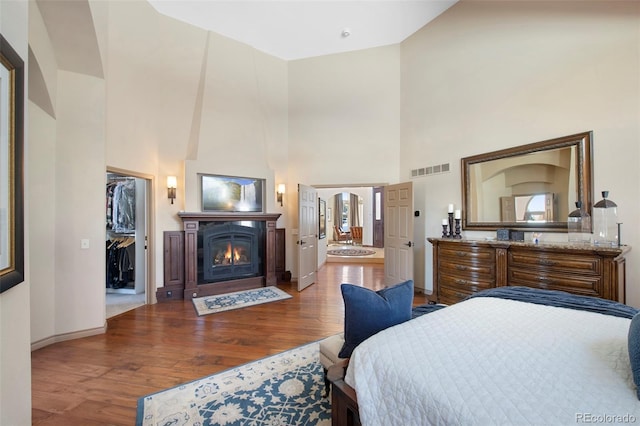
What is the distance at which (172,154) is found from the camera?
4590mm

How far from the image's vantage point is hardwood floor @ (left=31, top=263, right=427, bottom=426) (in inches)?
80.3

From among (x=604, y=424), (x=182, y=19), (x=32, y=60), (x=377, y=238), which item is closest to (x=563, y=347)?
(x=604, y=424)

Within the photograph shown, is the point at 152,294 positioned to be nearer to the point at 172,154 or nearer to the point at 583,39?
the point at 172,154

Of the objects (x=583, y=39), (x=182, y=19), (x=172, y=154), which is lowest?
(x=172, y=154)

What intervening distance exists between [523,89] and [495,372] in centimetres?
393

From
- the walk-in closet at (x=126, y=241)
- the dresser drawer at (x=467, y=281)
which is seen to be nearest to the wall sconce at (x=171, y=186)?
the walk-in closet at (x=126, y=241)

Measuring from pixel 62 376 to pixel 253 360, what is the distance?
1.67m

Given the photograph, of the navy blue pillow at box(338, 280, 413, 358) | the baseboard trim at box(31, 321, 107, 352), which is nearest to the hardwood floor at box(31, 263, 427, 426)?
the baseboard trim at box(31, 321, 107, 352)

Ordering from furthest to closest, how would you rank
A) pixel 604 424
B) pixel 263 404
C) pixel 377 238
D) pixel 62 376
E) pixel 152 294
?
pixel 377 238 < pixel 152 294 < pixel 62 376 < pixel 263 404 < pixel 604 424

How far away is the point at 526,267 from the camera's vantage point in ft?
9.79

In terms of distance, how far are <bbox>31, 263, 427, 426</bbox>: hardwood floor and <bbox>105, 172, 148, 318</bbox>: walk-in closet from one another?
3.36 ft

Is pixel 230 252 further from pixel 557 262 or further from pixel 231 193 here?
pixel 557 262

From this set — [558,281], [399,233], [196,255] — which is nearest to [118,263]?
[196,255]

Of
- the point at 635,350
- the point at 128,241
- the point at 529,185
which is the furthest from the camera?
the point at 128,241
